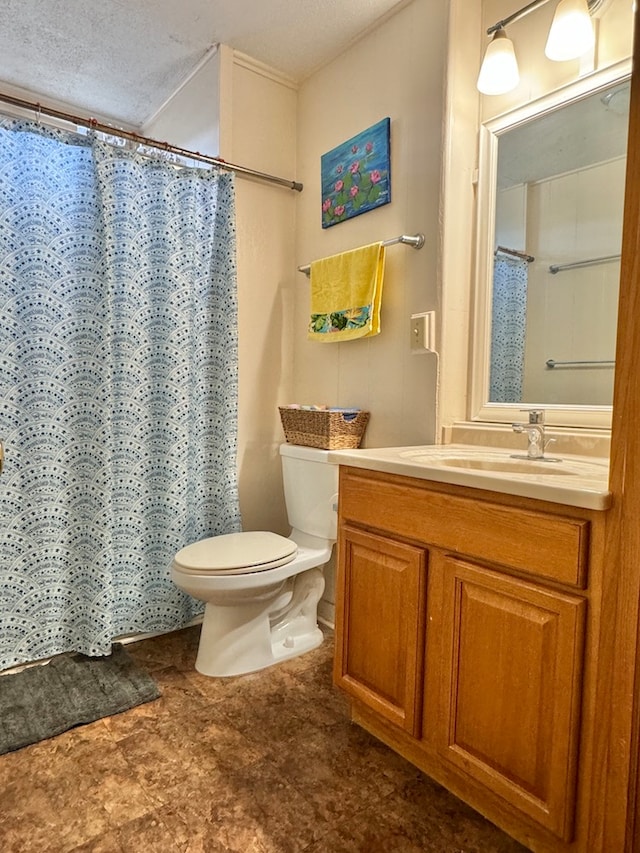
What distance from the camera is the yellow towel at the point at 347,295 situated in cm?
190

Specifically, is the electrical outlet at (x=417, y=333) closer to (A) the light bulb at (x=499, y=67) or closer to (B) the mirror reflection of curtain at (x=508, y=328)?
(B) the mirror reflection of curtain at (x=508, y=328)

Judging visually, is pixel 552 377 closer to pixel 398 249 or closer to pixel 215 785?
pixel 398 249

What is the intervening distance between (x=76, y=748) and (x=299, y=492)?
1059 millimetres

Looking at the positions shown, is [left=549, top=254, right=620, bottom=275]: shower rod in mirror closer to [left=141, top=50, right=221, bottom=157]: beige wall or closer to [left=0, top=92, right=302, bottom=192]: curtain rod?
[left=0, top=92, right=302, bottom=192]: curtain rod

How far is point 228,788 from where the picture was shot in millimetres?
1286

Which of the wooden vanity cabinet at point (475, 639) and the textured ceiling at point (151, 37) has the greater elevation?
the textured ceiling at point (151, 37)

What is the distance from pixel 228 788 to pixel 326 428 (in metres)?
1.13

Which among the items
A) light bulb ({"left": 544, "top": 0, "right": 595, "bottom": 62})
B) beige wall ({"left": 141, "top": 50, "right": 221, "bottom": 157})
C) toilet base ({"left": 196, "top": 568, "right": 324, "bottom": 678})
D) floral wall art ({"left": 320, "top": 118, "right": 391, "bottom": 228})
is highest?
beige wall ({"left": 141, "top": 50, "right": 221, "bottom": 157})

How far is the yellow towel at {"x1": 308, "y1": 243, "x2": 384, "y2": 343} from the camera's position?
6.22ft

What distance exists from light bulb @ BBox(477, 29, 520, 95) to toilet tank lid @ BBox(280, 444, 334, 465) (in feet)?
4.15

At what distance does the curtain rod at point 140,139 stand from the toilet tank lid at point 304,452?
3.76 ft

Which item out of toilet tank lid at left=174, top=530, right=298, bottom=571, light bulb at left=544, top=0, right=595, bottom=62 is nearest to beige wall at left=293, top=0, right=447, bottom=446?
light bulb at left=544, top=0, right=595, bottom=62

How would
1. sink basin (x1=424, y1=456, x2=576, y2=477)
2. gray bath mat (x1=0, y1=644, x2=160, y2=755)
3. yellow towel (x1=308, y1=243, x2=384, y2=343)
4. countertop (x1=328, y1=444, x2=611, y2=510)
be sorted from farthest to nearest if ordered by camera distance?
yellow towel (x1=308, y1=243, x2=384, y2=343), gray bath mat (x1=0, y1=644, x2=160, y2=755), sink basin (x1=424, y1=456, x2=576, y2=477), countertop (x1=328, y1=444, x2=611, y2=510)

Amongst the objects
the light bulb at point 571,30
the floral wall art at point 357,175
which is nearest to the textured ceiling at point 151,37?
the floral wall art at point 357,175
